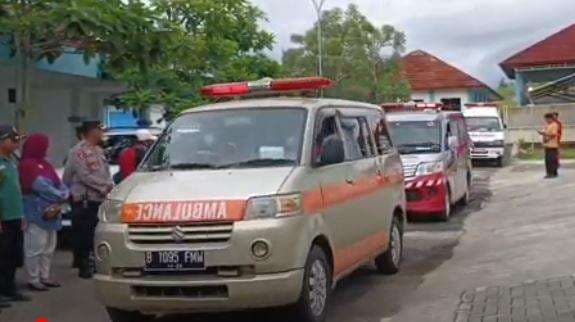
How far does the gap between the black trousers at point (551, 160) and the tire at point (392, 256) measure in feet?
36.4

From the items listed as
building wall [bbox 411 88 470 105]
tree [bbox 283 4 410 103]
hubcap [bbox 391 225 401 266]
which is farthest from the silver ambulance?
building wall [bbox 411 88 470 105]

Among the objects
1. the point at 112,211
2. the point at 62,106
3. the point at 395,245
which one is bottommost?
the point at 395,245

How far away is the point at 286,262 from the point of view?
22.0 ft

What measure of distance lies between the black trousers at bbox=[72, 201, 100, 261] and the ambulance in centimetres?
1938

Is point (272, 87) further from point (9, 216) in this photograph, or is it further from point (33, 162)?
point (9, 216)

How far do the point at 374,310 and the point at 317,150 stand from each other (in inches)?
63.2

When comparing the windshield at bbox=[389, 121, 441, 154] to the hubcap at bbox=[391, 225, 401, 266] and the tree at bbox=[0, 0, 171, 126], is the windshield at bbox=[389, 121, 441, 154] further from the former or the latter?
the tree at bbox=[0, 0, 171, 126]

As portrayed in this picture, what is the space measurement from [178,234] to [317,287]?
4.34ft

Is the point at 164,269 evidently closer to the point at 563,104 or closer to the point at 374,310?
the point at 374,310

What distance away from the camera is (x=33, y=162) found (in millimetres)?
9148


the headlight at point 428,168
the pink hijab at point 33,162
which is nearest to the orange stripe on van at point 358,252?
the pink hijab at point 33,162

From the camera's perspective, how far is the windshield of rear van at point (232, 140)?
752 cm

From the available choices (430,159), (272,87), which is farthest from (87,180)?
(430,159)

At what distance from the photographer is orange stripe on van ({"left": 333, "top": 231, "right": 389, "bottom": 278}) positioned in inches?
308
